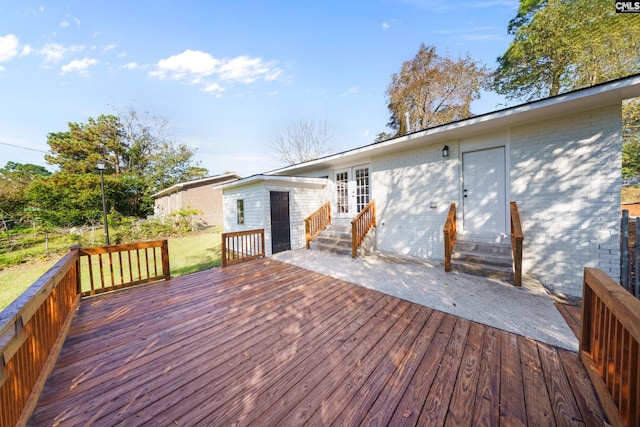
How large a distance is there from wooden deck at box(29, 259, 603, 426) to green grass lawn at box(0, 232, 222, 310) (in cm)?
370

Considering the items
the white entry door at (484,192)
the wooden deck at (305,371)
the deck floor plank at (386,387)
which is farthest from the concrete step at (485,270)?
the deck floor plank at (386,387)

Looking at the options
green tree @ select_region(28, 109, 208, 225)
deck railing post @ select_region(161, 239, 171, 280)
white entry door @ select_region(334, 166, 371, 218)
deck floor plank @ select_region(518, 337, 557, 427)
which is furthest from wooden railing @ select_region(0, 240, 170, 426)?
green tree @ select_region(28, 109, 208, 225)

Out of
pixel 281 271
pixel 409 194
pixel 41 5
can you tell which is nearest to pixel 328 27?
pixel 409 194

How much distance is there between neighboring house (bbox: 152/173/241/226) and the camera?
48.7ft

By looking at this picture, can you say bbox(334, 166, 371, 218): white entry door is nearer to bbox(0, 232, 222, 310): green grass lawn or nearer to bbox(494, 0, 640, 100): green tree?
bbox(0, 232, 222, 310): green grass lawn

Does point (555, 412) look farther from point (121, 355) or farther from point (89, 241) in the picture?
point (89, 241)

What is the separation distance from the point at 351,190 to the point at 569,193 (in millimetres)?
4954

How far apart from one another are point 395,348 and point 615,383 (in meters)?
1.41

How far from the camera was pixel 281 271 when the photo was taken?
4777 mm

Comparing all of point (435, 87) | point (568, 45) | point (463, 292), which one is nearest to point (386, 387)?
point (463, 292)

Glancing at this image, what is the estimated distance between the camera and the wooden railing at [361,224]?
573cm

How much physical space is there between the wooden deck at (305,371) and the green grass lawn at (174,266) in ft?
12.1

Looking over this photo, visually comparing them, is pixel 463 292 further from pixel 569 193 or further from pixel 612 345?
pixel 569 193

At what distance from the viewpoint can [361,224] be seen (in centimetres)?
614
